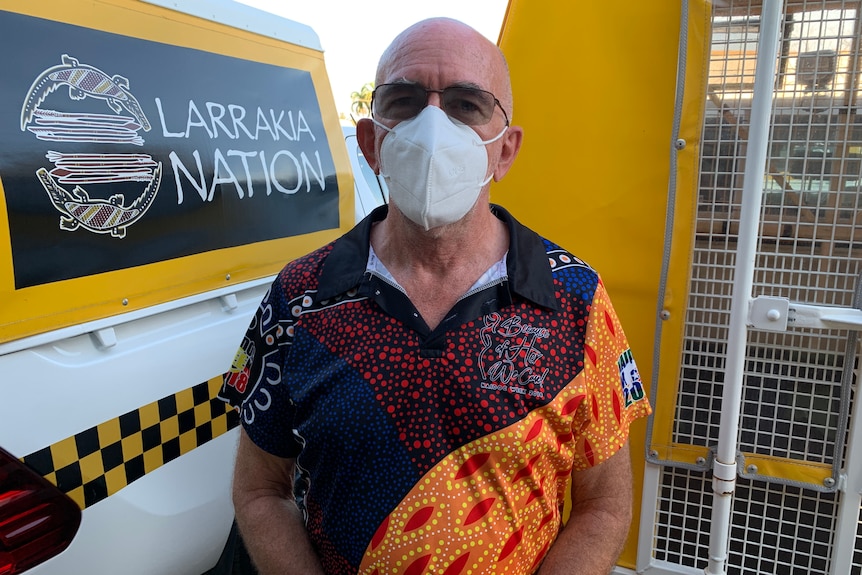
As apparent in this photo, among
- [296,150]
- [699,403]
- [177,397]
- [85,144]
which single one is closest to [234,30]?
[296,150]

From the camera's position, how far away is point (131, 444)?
1604 millimetres

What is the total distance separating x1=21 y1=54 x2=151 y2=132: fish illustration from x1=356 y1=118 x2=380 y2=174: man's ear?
0.70m

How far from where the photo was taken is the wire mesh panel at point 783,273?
5.44ft

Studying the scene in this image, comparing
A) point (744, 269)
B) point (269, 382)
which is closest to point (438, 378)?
point (269, 382)

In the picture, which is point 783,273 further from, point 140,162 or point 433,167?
point 140,162

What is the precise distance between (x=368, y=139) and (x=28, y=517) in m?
1.10

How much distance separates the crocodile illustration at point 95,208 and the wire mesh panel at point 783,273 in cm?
160

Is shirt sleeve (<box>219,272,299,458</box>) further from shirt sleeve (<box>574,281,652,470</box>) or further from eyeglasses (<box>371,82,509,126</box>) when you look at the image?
shirt sleeve (<box>574,281,652,470</box>)

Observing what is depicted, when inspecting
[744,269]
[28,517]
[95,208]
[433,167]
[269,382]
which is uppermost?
[433,167]

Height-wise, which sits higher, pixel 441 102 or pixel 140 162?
pixel 441 102

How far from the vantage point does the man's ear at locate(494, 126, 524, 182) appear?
1547 millimetres

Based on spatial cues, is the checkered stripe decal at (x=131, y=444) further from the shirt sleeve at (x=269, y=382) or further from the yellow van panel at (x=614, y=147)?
the yellow van panel at (x=614, y=147)

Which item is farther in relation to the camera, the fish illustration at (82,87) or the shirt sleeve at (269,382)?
the fish illustration at (82,87)

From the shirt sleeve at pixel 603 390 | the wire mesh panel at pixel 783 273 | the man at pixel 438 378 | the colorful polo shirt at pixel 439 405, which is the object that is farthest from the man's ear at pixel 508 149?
the wire mesh panel at pixel 783 273
